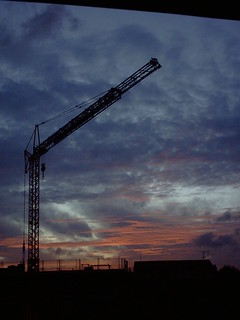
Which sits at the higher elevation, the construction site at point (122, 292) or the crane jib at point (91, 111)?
the crane jib at point (91, 111)

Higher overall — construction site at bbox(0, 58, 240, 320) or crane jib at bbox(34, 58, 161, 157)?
crane jib at bbox(34, 58, 161, 157)

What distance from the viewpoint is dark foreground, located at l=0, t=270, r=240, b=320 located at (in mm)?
35188

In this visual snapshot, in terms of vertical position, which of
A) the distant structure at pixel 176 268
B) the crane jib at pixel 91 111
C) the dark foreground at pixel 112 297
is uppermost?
the crane jib at pixel 91 111

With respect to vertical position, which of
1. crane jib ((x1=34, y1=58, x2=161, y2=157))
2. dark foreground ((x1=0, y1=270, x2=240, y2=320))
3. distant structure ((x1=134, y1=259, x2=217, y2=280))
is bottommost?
dark foreground ((x1=0, y1=270, x2=240, y2=320))

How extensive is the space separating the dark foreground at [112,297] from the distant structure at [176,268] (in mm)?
5417

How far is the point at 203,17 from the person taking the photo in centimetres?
256

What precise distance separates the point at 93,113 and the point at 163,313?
36.9 meters

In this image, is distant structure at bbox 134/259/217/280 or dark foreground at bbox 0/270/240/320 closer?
dark foreground at bbox 0/270/240/320

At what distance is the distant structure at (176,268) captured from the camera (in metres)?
52.6

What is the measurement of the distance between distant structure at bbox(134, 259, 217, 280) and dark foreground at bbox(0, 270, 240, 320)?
5.42 metres

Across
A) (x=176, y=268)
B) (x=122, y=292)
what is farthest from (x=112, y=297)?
(x=176, y=268)

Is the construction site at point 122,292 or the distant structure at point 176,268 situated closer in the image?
the construction site at point 122,292

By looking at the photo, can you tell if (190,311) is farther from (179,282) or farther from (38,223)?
(38,223)

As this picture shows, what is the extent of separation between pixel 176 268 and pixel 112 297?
692 inches
